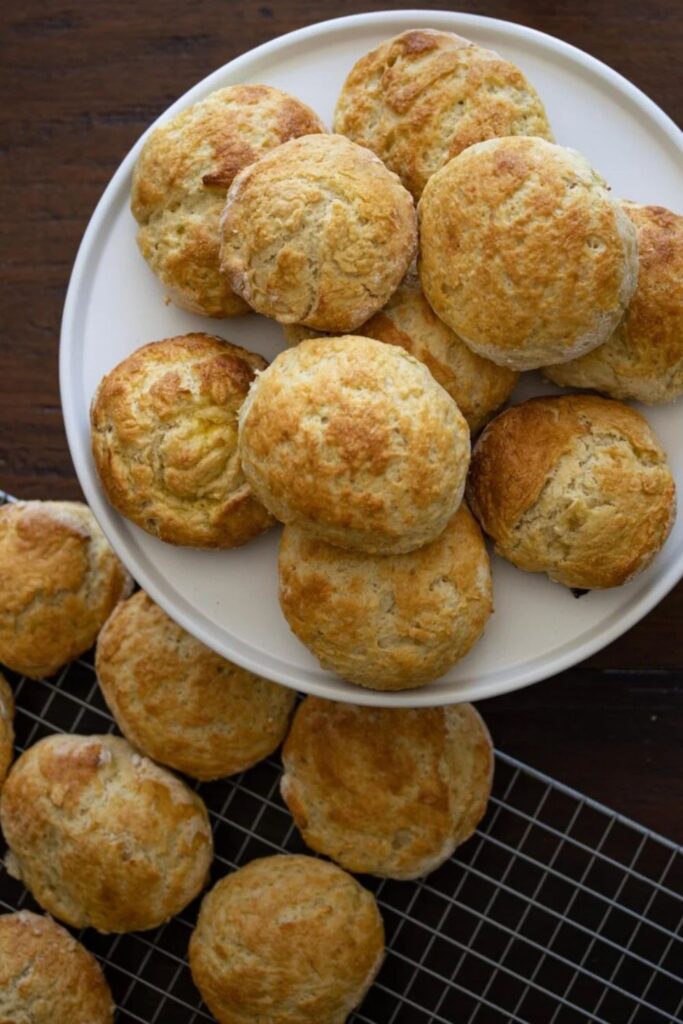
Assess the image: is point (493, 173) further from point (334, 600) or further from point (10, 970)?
point (10, 970)

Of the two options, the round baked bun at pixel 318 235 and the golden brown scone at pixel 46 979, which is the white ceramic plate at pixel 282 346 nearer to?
the round baked bun at pixel 318 235

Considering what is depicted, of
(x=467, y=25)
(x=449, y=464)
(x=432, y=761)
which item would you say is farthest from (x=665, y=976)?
(x=467, y=25)

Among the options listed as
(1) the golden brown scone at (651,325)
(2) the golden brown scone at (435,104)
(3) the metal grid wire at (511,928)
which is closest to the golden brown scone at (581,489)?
(1) the golden brown scone at (651,325)

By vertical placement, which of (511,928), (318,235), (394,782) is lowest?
(511,928)

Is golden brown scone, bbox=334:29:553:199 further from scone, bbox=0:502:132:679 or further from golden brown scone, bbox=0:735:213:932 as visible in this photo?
golden brown scone, bbox=0:735:213:932

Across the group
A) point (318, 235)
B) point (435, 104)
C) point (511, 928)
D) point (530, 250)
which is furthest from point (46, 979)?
point (435, 104)

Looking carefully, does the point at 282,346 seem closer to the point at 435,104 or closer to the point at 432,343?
the point at 432,343
